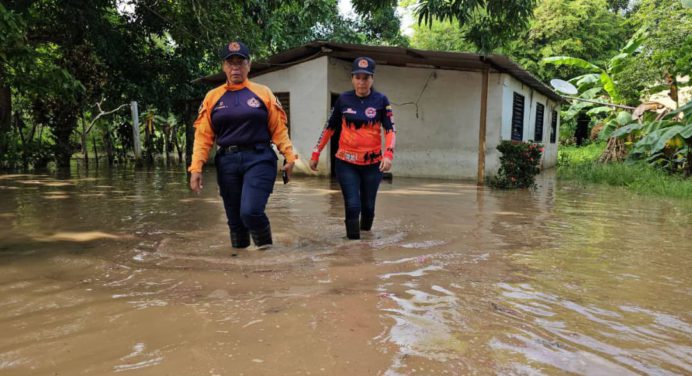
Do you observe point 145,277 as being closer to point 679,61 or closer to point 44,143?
point 679,61

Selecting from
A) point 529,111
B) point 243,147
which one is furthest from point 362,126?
point 529,111

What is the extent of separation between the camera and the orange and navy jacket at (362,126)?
15.0 ft

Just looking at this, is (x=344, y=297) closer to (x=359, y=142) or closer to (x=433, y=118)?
(x=359, y=142)

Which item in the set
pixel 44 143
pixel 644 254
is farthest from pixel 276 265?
pixel 44 143

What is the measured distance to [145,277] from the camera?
3.38 m

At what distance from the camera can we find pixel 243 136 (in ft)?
12.6

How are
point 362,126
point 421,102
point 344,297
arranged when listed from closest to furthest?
point 344,297 < point 362,126 < point 421,102

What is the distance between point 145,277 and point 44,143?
1446 cm

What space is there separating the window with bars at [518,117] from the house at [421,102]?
0.17 meters

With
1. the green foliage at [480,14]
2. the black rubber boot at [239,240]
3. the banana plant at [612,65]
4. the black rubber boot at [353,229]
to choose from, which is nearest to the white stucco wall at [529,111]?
the banana plant at [612,65]

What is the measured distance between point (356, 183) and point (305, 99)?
760 centimetres

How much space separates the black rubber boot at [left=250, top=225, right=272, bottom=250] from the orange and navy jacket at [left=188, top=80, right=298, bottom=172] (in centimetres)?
61

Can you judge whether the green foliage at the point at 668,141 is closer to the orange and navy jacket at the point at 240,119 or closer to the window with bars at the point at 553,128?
the window with bars at the point at 553,128

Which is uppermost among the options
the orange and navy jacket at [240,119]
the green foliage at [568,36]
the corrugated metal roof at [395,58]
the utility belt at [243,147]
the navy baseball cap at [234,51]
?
the green foliage at [568,36]
